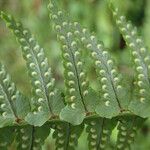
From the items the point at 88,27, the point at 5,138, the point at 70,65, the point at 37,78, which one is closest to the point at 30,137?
the point at 5,138

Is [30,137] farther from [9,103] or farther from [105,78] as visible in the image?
[105,78]

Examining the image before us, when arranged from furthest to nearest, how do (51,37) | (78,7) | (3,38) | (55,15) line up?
(3,38) < (51,37) < (78,7) < (55,15)

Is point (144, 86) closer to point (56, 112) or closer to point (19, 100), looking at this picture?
point (56, 112)

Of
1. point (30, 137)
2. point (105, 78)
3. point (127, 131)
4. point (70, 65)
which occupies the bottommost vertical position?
point (127, 131)

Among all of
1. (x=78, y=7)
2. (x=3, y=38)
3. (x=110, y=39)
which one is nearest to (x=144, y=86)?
(x=110, y=39)

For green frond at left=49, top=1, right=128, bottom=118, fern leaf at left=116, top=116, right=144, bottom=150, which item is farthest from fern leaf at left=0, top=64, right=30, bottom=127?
fern leaf at left=116, top=116, right=144, bottom=150
